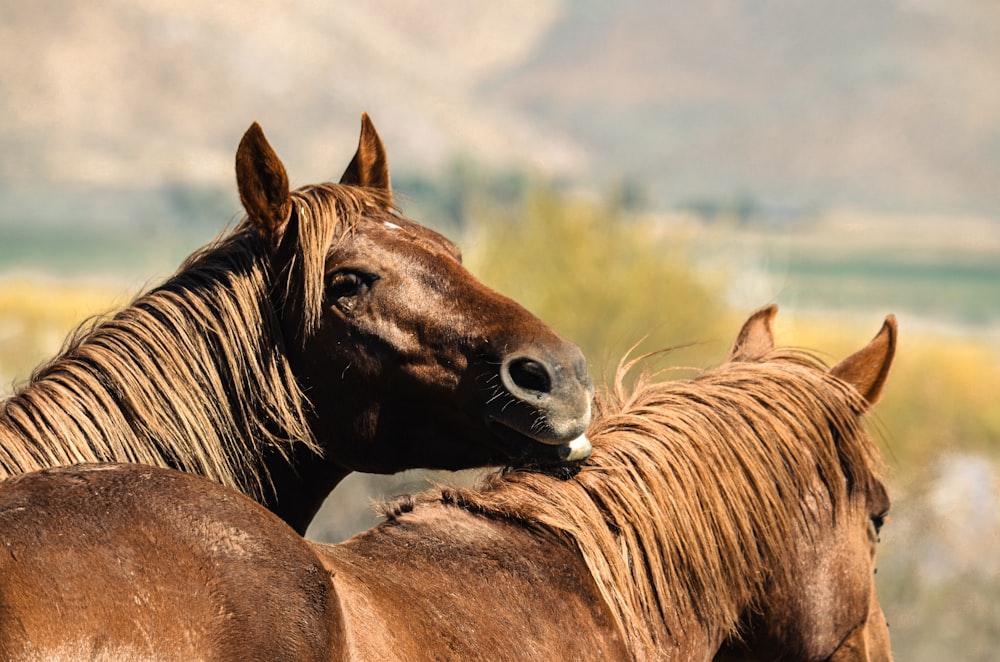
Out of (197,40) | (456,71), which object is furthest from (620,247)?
(456,71)

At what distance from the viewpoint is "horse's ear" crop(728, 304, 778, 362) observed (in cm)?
334

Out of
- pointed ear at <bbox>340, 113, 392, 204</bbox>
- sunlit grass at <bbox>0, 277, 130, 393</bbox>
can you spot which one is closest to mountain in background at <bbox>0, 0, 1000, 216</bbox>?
sunlit grass at <bbox>0, 277, 130, 393</bbox>

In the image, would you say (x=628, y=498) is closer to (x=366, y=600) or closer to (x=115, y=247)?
(x=366, y=600)

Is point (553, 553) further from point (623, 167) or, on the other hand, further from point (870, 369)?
point (623, 167)

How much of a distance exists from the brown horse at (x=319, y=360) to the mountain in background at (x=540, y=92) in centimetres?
5855

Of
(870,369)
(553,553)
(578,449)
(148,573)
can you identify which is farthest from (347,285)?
(870,369)

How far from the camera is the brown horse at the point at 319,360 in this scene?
8.79 feet

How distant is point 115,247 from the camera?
76.1m

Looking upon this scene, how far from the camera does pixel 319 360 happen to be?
113 inches

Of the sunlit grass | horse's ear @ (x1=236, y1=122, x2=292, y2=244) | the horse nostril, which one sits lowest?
the sunlit grass

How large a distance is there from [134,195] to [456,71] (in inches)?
2011

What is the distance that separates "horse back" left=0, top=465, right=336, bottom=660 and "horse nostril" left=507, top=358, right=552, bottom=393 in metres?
0.86

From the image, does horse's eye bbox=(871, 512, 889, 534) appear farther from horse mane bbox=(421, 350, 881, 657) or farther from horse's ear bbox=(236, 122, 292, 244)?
horse's ear bbox=(236, 122, 292, 244)

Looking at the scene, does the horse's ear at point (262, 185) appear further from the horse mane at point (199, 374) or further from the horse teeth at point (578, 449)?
the horse teeth at point (578, 449)
